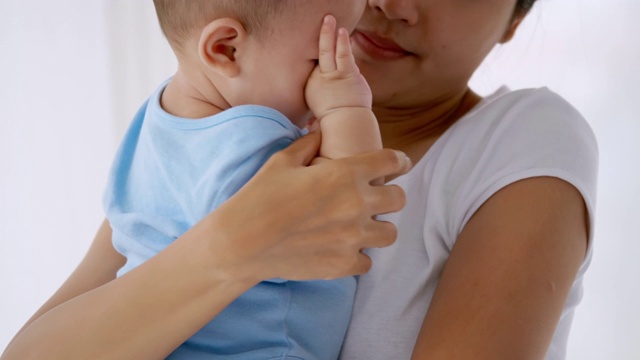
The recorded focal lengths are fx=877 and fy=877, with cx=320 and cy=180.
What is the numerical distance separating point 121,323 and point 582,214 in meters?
0.69

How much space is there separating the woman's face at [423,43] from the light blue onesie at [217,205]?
41cm

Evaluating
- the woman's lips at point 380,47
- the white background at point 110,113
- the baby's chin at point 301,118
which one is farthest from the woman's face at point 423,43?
the white background at point 110,113

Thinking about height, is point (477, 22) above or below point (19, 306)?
above

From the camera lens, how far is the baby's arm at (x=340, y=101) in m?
1.18

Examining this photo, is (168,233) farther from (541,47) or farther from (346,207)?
(541,47)

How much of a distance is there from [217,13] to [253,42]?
2.5 inches

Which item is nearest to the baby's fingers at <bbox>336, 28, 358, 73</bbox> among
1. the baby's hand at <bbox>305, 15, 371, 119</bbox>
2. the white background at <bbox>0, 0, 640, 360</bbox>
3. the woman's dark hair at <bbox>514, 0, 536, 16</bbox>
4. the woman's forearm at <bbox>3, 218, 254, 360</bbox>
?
the baby's hand at <bbox>305, 15, 371, 119</bbox>

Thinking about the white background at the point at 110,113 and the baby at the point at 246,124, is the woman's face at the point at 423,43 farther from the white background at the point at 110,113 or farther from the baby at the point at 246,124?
the white background at the point at 110,113

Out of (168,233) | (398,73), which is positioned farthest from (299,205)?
(398,73)

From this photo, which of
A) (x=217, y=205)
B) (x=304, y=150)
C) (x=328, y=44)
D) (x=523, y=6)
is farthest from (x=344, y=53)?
(x=523, y=6)

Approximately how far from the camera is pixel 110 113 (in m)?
3.01

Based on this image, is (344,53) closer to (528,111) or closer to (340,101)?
(340,101)

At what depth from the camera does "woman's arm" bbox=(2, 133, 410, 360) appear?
1.12m

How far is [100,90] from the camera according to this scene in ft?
9.72
